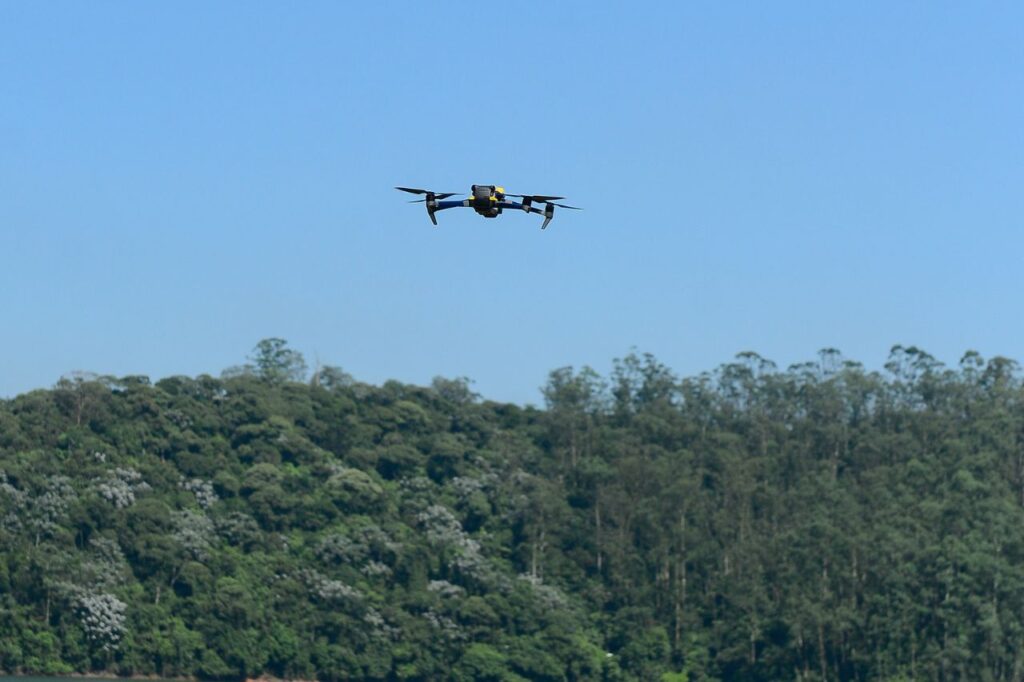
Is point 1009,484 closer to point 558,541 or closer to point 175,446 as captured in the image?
point 558,541

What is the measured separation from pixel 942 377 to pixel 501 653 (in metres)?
48.1

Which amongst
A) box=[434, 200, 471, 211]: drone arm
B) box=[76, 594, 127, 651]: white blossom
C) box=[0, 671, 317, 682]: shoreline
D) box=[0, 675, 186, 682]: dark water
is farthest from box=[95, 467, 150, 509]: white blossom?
box=[434, 200, 471, 211]: drone arm

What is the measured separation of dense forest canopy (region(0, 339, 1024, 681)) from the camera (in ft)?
293

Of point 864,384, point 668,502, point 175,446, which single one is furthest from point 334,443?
point 864,384

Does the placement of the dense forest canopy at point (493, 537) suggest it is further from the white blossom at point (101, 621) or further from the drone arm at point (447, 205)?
the drone arm at point (447, 205)

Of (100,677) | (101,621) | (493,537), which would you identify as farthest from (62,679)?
(493,537)

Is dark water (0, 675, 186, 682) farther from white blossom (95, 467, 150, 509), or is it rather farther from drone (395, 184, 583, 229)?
drone (395, 184, 583, 229)

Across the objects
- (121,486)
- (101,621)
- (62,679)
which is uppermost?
(121,486)

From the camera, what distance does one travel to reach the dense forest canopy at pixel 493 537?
293 feet

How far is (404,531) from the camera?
102062mm

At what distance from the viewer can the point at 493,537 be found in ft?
346

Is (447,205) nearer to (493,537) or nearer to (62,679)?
(62,679)

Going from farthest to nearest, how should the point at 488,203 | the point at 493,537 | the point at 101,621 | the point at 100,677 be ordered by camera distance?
the point at 493,537, the point at 101,621, the point at 100,677, the point at 488,203

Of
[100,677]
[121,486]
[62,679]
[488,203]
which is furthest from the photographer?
[121,486]
